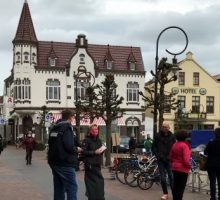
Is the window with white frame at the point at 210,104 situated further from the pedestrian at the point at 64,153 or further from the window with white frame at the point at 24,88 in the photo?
the pedestrian at the point at 64,153

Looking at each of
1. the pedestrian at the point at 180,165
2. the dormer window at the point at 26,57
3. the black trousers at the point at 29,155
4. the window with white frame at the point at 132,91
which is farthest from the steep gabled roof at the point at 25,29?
the pedestrian at the point at 180,165

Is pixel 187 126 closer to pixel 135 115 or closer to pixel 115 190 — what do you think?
pixel 135 115

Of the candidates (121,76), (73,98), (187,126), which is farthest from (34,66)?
(187,126)

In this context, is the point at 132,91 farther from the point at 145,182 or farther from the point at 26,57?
the point at 145,182

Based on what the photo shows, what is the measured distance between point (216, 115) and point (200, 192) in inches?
2221

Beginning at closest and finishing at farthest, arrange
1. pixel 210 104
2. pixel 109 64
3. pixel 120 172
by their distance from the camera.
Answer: pixel 120 172
pixel 109 64
pixel 210 104

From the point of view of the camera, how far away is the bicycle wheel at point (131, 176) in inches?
660

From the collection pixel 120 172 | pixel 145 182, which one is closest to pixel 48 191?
pixel 145 182

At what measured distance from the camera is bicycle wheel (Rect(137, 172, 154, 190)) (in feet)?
52.5

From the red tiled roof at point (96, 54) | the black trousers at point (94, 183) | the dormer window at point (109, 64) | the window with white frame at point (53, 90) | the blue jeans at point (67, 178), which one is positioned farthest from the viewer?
the dormer window at point (109, 64)

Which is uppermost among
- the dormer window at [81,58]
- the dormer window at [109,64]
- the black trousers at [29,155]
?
the dormer window at [81,58]

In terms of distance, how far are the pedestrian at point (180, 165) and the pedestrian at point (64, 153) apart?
8.94 feet

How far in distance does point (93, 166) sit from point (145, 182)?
4575 millimetres

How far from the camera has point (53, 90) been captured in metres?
65.3
